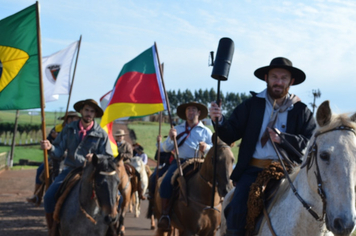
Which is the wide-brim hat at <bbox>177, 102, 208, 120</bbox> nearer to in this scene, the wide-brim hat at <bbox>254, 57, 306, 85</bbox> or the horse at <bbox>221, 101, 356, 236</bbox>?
the wide-brim hat at <bbox>254, 57, 306, 85</bbox>

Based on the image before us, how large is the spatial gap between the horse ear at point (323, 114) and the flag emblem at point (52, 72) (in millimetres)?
8917

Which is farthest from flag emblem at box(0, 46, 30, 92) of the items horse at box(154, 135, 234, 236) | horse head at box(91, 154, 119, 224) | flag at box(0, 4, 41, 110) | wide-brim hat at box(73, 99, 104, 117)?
horse at box(154, 135, 234, 236)

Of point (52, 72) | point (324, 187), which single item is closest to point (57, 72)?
point (52, 72)

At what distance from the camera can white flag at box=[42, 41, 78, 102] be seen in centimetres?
Result: 1142

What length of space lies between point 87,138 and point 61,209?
1.38 metres

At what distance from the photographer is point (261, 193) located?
14.5 feet

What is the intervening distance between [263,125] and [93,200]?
11.8 feet

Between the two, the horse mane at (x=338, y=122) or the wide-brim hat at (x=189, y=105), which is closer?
the horse mane at (x=338, y=122)

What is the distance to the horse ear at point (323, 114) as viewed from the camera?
11.6 feet

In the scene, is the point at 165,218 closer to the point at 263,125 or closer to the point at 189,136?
the point at 189,136

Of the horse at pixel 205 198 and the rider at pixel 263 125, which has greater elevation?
the rider at pixel 263 125

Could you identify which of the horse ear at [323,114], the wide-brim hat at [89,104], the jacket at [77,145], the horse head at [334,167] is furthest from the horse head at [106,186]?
the horse ear at [323,114]

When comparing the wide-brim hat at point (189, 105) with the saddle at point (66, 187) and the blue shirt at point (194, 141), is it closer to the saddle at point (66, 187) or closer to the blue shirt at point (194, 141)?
the blue shirt at point (194, 141)

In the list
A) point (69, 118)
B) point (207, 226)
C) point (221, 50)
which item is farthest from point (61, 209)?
point (69, 118)
